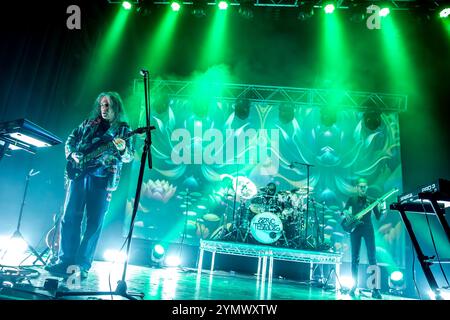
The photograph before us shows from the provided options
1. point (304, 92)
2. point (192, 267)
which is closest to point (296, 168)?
point (304, 92)

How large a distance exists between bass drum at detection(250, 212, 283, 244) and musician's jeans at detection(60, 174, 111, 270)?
369 cm

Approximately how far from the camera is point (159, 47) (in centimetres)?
861

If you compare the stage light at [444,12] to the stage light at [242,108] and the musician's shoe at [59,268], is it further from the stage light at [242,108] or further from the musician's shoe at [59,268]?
the musician's shoe at [59,268]

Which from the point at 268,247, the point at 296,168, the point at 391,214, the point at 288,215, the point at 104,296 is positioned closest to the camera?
the point at 104,296

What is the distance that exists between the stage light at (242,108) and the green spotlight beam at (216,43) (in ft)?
4.48

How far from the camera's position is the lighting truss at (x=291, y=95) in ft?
27.1

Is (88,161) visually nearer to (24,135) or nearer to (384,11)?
(24,135)

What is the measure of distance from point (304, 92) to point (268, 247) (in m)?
4.60

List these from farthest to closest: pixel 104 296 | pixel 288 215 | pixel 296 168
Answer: pixel 296 168 < pixel 288 215 < pixel 104 296

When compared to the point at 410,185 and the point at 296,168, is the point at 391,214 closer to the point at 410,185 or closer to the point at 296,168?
the point at 410,185

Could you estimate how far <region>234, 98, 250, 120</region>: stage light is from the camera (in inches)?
342

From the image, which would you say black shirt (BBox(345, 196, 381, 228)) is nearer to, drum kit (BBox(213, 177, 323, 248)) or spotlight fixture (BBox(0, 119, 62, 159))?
drum kit (BBox(213, 177, 323, 248))

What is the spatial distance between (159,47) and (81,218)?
6.31 m

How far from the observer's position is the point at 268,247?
638 centimetres
